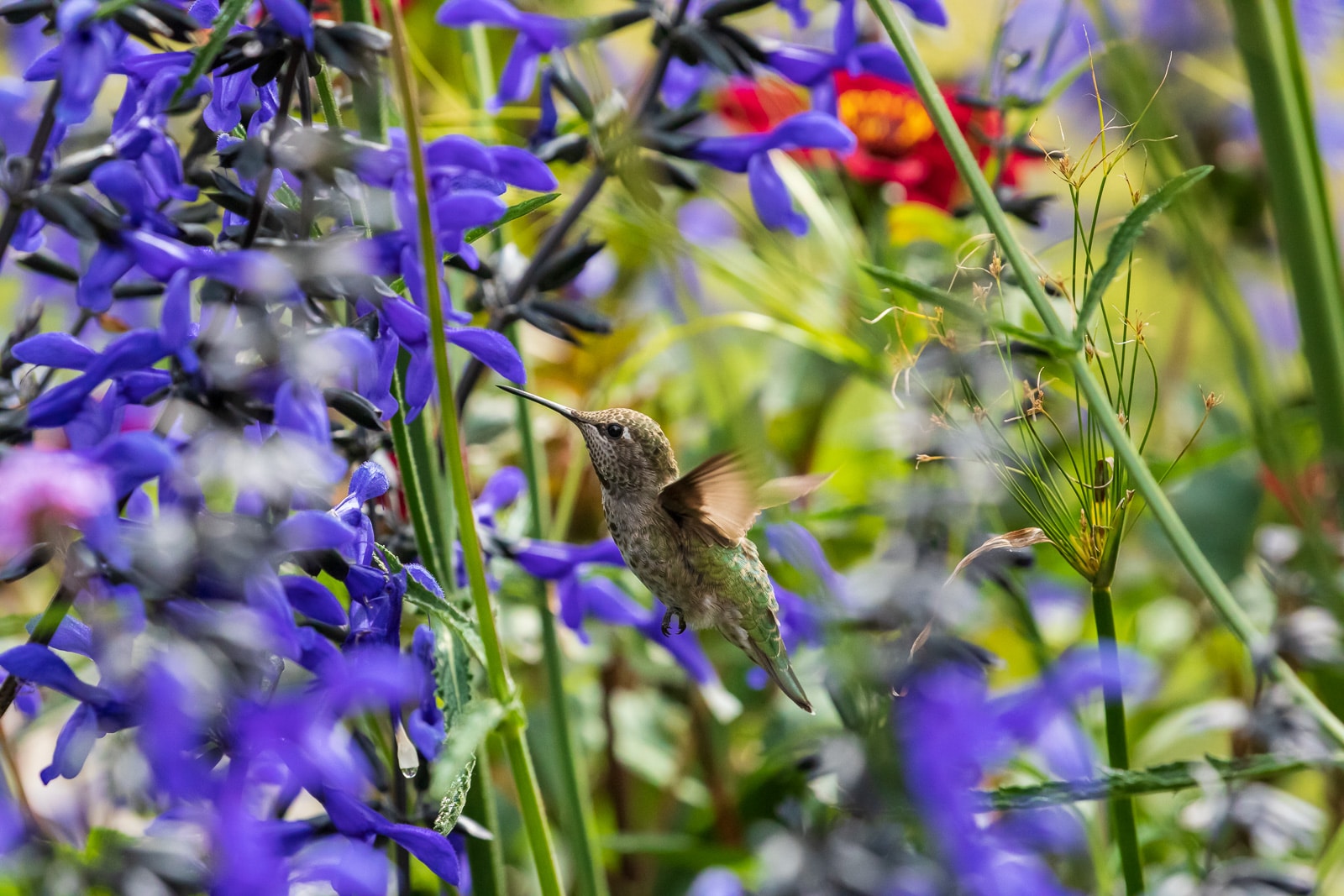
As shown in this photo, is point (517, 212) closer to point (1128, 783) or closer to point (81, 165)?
point (81, 165)

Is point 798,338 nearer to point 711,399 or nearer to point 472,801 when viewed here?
point 711,399

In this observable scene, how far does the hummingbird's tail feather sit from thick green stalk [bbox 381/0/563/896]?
0.67 ft

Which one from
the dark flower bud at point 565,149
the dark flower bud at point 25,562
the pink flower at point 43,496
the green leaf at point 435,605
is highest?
the dark flower bud at point 565,149

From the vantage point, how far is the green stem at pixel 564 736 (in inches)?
28.4

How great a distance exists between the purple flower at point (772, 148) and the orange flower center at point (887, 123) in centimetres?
46

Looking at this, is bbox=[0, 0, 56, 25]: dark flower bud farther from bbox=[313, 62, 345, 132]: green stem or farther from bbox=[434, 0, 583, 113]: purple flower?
bbox=[434, 0, 583, 113]: purple flower

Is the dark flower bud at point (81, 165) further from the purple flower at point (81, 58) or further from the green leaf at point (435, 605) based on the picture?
the green leaf at point (435, 605)

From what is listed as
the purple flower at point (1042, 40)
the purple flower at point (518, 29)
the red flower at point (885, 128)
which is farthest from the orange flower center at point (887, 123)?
the purple flower at point (518, 29)

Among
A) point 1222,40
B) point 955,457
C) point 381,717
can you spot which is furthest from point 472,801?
point 1222,40

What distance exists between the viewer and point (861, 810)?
44 cm

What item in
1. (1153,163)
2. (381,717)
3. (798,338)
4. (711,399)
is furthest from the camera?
(798,338)

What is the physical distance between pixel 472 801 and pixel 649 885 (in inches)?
17.9

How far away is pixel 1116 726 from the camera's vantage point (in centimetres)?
52

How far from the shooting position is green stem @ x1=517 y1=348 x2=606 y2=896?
722 millimetres
